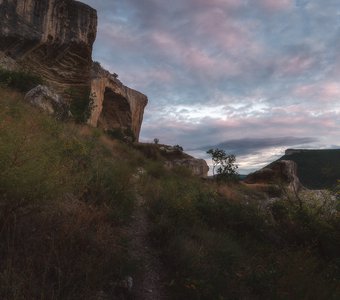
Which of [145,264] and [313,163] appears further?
[313,163]

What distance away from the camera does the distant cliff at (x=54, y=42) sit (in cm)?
1828

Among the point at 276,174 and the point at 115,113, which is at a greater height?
the point at 115,113

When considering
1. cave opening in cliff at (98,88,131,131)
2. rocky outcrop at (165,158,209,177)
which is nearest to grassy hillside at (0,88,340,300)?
rocky outcrop at (165,158,209,177)

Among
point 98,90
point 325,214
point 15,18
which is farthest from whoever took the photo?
point 98,90

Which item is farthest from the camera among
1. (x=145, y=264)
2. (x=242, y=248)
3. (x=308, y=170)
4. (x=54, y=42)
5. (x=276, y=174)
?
(x=308, y=170)

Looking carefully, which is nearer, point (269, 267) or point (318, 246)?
point (269, 267)

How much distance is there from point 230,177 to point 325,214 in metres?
11.5

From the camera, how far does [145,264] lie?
17.0ft

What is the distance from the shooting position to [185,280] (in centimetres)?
475

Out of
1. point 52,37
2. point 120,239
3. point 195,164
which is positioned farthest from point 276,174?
point 120,239

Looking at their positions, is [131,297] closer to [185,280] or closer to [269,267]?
[185,280]

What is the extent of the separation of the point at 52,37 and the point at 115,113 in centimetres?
1103

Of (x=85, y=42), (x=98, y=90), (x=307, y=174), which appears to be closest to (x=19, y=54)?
(x=85, y=42)

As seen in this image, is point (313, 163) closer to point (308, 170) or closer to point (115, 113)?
point (308, 170)
